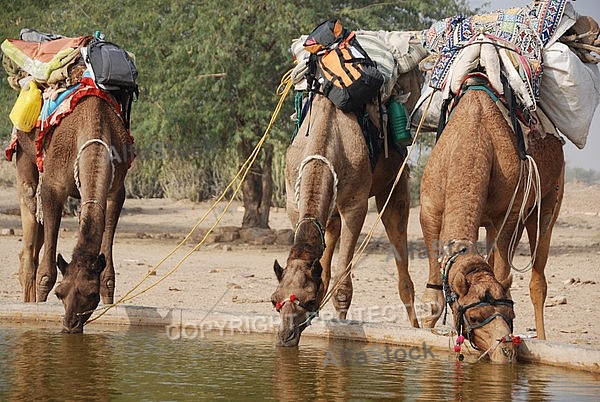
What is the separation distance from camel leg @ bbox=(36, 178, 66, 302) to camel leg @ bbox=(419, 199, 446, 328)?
120 inches

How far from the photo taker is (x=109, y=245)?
353 inches

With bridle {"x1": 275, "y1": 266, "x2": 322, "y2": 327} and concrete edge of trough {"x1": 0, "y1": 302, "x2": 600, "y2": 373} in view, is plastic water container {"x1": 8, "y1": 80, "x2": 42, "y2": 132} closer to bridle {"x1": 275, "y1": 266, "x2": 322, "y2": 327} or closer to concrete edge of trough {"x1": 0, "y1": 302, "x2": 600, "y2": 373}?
concrete edge of trough {"x1": 0, "y1": 302, "x2": 600, "y2": 373}

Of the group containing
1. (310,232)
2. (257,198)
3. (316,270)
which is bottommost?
(316,270)

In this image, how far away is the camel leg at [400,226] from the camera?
943 cm

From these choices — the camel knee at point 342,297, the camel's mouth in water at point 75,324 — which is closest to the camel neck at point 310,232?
the camel knee at point 342,297

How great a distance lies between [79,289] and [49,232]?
4.73 ft

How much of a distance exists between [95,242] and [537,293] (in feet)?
12.2

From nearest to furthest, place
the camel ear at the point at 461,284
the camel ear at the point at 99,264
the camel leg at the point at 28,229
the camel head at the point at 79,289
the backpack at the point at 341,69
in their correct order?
the camel ear at the point at 461,284 < the camel head at the point at 79,289 < the camel ear at the point at 99,264 < the backpack at the point at 341,69 < the camel leg at the point at 28,229

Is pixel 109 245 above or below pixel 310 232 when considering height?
below

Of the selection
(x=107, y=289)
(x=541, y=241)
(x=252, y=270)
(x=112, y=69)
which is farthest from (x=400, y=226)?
(x=252, y=270)

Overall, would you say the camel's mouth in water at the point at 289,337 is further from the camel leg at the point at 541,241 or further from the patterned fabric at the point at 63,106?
the patterned fabric at the point at 63,106

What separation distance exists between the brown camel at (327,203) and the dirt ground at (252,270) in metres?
0.98

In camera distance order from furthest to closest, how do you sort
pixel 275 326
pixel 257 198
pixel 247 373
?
1. pixel 257 198
2. pixel 275 326
3. pixel 247 373

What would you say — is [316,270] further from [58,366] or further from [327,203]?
[58,366]
